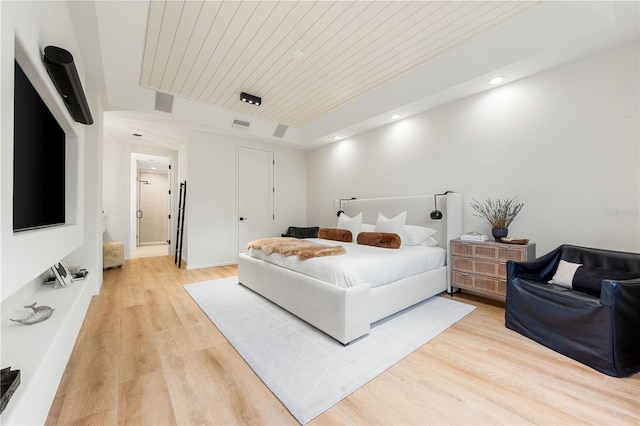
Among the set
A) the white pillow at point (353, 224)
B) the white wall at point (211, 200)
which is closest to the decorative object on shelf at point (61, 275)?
the white wall at point (211, 200)

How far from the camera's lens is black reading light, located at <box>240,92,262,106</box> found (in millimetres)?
3805

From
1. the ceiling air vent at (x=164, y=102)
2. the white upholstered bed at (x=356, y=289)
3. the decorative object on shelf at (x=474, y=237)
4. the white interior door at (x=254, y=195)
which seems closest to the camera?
the white upholstered bed at (x=356, y=289)

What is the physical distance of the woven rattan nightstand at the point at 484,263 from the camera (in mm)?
2708

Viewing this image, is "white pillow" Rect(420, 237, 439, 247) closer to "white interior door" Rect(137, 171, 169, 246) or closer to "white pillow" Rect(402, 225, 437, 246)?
"white pillow" Rect(402, 225, 437, 246)

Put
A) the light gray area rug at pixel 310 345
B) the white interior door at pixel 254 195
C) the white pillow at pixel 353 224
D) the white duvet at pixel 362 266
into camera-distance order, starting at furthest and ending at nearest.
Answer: the white interior door at pixel 254 195 < the white pillow at pixel 353 224 < the white duvet at pixel 362 266 < the light gray area rug at pixel 310 345

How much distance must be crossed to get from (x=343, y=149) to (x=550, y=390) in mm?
4538

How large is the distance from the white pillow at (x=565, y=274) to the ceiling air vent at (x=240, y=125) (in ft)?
16.0

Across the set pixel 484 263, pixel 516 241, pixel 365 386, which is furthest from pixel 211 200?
pixel 516 241

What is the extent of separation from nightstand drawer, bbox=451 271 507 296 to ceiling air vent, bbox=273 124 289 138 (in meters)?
4.07

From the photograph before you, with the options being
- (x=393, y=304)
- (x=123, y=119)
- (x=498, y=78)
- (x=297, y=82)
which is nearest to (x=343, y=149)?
(x=297, y=82)

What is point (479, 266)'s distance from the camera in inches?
116

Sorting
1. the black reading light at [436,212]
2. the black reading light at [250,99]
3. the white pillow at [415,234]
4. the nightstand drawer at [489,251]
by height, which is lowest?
the nightstand drawer at [489,251]

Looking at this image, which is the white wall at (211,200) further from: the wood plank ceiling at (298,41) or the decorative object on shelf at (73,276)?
the decorative object on shelf at (73,276)

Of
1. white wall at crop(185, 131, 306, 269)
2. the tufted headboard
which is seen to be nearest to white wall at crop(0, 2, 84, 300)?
white wall at crop(185, 131, 306, 269)
